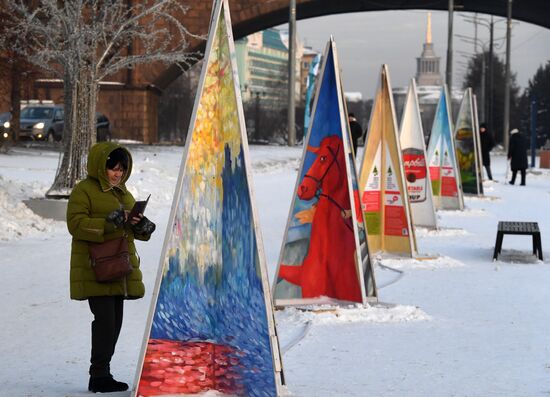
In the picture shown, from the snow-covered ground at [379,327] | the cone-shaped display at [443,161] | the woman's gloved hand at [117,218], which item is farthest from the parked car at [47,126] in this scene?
the woman's gloved hand at [117,218]

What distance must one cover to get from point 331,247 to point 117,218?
3.22 meters

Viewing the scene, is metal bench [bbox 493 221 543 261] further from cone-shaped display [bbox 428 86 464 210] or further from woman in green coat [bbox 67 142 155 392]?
woman in green coat [bbox 67 142 155 392]

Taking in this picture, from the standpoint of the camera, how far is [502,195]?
76.4 ft

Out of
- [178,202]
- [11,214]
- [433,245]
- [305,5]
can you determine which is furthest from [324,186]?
[305,5]

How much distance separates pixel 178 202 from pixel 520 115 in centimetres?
10629

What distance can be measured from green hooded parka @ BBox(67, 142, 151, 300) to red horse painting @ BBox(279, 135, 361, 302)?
2.91 m

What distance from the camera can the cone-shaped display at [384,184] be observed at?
11609 mm

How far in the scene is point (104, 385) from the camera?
5.73 m

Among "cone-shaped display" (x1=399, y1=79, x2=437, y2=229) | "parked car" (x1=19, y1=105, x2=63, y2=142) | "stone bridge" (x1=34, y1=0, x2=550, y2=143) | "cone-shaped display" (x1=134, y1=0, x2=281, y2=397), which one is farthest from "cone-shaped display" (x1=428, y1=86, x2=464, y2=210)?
"stone bridge" (x1=34, y1=0, x2=550, y2=143)

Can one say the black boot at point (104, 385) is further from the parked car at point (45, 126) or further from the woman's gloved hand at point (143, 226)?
the parked car at point (45, 126)

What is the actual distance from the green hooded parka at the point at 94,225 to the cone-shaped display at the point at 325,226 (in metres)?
2.90

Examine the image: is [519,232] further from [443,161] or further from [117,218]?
[117,218]

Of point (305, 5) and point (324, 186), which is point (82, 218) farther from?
point (305, 5)

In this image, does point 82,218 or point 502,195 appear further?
point 502,195
